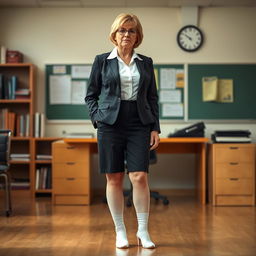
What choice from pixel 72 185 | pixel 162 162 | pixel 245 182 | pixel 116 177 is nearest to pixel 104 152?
pixel 116 177

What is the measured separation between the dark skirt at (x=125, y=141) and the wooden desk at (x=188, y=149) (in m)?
2.11

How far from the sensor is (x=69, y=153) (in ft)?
17.2

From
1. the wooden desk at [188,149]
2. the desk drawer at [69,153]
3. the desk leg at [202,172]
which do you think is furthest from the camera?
the desk leg at [202,172]

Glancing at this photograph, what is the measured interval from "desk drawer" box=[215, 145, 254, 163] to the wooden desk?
0.17m

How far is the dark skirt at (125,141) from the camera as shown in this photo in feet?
9.52

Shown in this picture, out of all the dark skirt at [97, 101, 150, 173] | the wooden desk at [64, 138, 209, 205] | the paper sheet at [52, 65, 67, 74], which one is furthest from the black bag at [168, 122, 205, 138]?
the dark skirt at [97, 101, 150, 173]

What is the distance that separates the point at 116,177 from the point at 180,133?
242 centimetres

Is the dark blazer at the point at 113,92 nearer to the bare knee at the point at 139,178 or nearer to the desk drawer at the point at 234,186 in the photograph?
the bare knee at the point at 139,178

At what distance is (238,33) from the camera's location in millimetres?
6043

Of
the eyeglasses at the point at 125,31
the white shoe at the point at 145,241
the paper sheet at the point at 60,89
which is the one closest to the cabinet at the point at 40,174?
the paper sheet at the point at 60,89

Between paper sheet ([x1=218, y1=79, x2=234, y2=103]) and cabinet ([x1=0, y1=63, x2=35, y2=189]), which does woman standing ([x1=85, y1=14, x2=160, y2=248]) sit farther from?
paper sheet ([x1=218, y1=79, x2=234, y2=103])

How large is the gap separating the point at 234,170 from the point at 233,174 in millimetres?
44

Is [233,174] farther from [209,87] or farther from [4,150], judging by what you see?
[4,150]

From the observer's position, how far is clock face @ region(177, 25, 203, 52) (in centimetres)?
600
